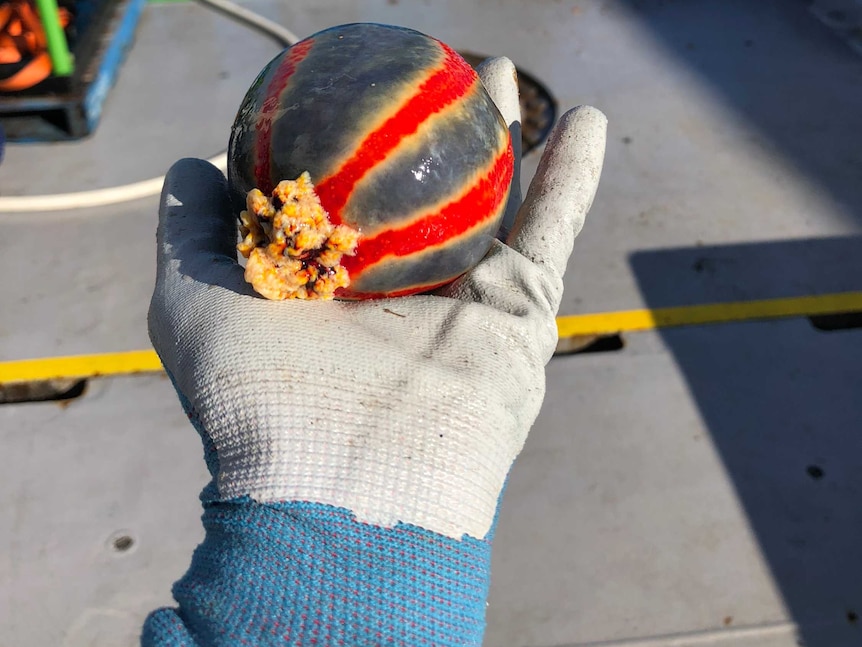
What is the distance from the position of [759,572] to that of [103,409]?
200 centimetres

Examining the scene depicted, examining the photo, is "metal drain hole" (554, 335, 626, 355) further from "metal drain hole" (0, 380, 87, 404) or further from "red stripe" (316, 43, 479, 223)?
"metal drain hole" (0, 380, 87, 404)

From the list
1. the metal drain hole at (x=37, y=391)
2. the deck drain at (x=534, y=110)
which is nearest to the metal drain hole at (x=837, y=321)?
the deck drain at (x=534, y=110)

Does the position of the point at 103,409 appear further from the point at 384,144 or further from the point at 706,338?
the point at 706,338

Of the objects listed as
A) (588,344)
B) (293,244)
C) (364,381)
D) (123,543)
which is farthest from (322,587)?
(588,344)

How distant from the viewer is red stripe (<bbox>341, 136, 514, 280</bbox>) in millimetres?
1401

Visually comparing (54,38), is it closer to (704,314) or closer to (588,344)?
(588,344)

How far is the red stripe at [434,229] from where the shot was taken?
1.40 m

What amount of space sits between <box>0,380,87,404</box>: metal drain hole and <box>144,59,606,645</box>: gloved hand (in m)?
1.22

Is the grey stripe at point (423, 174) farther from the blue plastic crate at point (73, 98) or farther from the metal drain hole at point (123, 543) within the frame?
the blue plastic crate at point (73, 98)

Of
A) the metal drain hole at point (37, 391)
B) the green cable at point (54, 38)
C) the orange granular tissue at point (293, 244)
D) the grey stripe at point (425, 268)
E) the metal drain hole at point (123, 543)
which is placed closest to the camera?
the orange granular tissue at point (293, 244)

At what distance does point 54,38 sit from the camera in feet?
11.1

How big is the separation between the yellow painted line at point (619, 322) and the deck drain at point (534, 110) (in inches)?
41.3

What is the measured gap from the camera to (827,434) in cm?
240

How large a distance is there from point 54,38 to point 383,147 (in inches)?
107
